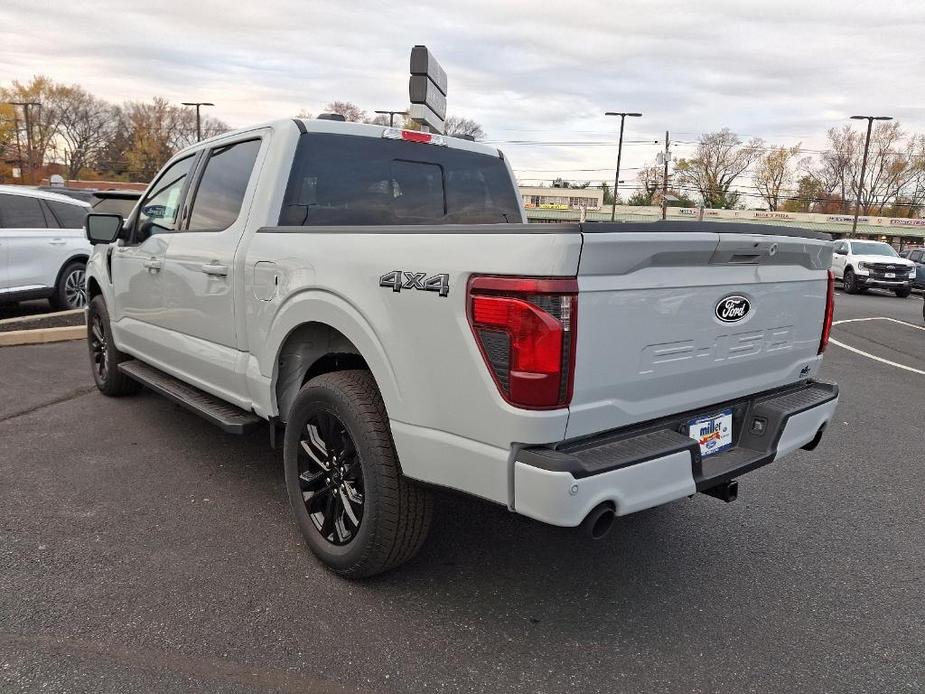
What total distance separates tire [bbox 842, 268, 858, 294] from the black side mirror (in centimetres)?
2205

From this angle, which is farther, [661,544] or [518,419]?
[661,544]

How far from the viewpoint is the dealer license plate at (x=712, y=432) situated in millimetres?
2693

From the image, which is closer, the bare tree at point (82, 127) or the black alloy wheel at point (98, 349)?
the black alloy wheel at point (98, 349)

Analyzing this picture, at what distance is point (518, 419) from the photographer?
2164 millimetres

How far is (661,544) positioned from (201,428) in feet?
10.9

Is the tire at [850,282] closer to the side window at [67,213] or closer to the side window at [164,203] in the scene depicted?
the side window at [67,213]

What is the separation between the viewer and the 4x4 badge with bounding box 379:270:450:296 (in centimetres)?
233

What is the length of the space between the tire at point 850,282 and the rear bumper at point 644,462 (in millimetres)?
21390

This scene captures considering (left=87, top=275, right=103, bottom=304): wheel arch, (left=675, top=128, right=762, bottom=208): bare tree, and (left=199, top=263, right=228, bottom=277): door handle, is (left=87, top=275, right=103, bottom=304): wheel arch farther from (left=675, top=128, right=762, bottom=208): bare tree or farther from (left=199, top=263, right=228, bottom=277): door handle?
(left=675, top=128, right=762, bottom=208): bare tree

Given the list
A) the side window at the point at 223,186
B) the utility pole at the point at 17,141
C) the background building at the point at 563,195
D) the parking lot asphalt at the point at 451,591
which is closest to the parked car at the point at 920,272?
the parking lot asphalt at the point at 451,591

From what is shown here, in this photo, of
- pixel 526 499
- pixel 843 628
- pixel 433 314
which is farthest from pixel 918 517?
pixel 433 314

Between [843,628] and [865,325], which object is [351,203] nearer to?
[843,628]

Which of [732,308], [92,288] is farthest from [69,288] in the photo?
[732,308]

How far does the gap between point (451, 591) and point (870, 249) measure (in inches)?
933
